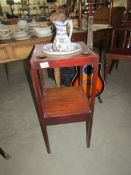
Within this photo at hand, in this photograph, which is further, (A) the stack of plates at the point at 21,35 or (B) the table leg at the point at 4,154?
(A) the stack of plates at the point at 21,35

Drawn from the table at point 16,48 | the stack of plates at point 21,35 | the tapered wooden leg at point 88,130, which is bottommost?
the tapered wooden leg at point 88,130

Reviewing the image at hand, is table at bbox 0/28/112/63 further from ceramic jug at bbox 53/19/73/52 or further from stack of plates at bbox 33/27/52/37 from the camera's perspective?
ceramic jug at bbox 53/19/73/52

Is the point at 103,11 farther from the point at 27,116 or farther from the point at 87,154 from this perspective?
the point at 87,154

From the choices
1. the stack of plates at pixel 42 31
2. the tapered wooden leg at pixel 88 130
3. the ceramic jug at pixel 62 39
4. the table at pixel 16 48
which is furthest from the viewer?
the stack of plates at pixel 42 31

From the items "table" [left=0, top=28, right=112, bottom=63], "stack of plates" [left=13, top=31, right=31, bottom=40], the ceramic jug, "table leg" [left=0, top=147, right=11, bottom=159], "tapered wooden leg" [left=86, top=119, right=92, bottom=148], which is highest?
the ceramic jug

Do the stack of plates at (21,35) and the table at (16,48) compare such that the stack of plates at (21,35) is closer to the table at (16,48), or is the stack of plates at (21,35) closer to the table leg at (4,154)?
the table at (16,48)

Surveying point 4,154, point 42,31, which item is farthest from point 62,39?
point 4,154

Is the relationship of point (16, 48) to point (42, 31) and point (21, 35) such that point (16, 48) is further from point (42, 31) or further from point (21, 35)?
point (42, 31)

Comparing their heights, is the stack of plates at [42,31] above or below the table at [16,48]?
above

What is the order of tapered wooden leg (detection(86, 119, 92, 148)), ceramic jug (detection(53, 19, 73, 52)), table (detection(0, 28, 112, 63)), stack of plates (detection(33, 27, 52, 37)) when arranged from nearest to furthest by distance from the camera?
ceramic jug (detection(53, 19, 73, 52)), tapered wooden leg (detection(86, 119, 92, 148)), table (detection(0, 28, 112, 63)), stack of plates (detection(33, 27, 52, 37))

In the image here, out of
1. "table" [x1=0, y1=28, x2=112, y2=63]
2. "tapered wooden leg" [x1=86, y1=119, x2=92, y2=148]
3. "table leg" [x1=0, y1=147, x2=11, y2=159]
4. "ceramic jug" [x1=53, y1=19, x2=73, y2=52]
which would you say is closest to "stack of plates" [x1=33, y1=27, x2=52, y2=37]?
"table" [x1=0, y1=28, x2=112, y2=63]

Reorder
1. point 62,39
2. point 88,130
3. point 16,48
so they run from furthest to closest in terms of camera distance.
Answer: point 16,48, point 88,130, point 62,39

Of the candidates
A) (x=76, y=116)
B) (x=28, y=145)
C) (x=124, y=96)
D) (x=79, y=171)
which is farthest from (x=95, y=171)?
(x=124, y=96)

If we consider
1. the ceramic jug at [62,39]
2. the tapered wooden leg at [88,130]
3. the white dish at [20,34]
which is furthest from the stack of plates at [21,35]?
the tapered wooden leg at [88,130]
